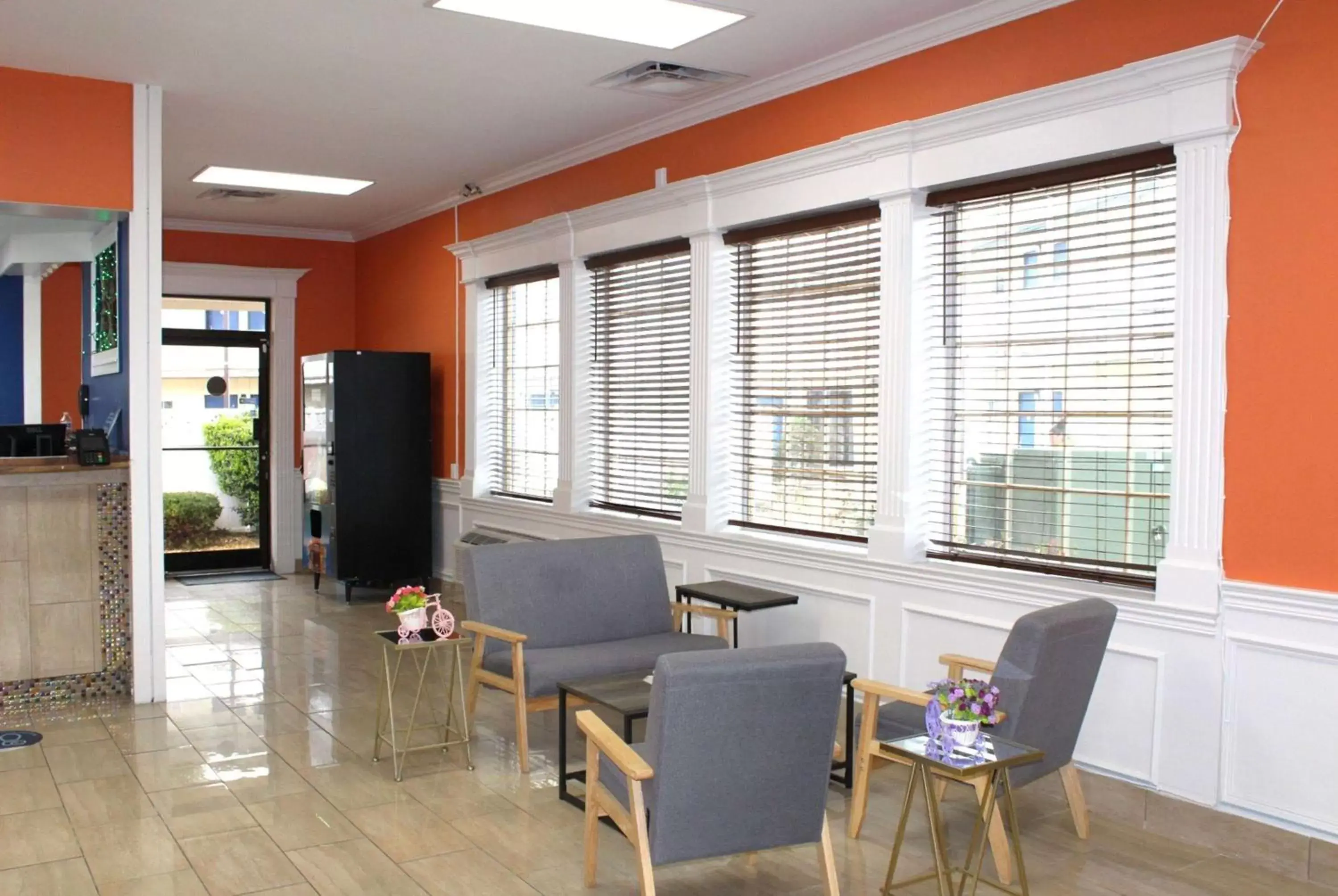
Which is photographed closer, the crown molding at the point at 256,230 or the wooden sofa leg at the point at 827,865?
the wooden sofa leg at the point at 827,865

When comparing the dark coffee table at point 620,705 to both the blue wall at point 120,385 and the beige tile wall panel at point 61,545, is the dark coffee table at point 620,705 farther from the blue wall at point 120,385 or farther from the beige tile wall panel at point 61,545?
the blue wall at point 120,385

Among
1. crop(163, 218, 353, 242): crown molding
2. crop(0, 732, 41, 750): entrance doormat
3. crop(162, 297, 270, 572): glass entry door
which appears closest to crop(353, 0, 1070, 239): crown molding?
crop(163, 218, 353, 242): crown molding

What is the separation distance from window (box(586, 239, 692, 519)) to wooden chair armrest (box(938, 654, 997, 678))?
2578 mm

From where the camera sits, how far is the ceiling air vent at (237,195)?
8.53m

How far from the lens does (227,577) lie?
984 centimetres

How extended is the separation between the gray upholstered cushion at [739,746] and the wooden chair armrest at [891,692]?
2.15 feet

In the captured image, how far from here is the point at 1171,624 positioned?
156 inches

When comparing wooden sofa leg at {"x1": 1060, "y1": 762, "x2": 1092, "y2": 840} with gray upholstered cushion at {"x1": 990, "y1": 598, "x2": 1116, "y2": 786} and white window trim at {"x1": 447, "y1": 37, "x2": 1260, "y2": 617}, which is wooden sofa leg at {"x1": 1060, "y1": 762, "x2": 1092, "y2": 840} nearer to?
gray upholstered cushion at {"x1": 990, "y1": 598, "x2": 1116, "y2": 786}

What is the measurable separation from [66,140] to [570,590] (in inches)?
129

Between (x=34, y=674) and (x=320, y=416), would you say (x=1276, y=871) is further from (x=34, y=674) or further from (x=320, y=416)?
(x=320, y=416)

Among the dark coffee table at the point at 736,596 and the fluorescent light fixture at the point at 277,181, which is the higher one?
the fluorescent light fixture at the point at 277,181

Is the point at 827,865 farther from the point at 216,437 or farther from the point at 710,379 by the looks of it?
the point at 216,437

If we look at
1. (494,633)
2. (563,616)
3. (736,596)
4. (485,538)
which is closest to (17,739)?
(494,633)

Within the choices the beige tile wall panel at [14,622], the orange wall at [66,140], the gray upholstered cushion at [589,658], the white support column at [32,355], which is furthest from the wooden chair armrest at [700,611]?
the white support column at [32,355]
